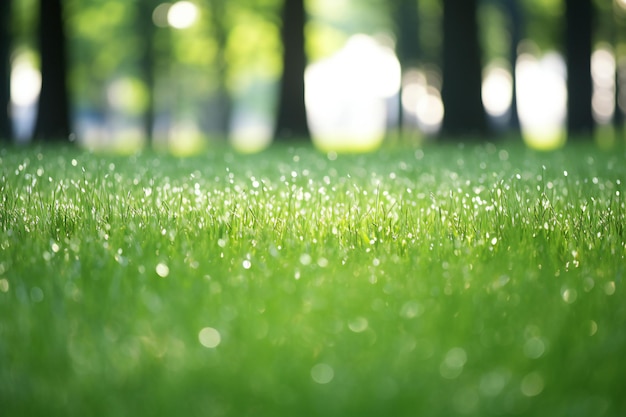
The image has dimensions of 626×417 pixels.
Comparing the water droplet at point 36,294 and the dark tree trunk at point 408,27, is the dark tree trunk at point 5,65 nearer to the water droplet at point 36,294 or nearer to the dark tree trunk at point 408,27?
the dark tree trunk at point 408,27

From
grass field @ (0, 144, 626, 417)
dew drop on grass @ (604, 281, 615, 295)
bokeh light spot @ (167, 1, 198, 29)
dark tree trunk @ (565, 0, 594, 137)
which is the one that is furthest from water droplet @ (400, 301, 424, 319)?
bokeh light spot @ (167, 1, 198, 29)

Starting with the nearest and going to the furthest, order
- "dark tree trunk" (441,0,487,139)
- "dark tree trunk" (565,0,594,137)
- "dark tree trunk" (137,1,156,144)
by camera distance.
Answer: "dark tree trunk" (441,0,487,139) → "dark tree trunk" (565,0,594,137) → "dark tree trunk" (137,1,156,144)

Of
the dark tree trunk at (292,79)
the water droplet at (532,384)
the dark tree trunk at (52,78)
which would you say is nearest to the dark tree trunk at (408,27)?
the dark tree trunk at (292,79)

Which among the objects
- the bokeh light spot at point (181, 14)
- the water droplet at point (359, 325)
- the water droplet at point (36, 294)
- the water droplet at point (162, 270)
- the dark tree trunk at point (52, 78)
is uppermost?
the bokeh light spot at point (181, 14)

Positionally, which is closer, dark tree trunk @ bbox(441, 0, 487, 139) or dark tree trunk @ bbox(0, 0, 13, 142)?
dark tree trunk @ bbox(441, 0, 487, 139)

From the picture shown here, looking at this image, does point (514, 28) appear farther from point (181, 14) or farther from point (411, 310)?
point (411, 310)

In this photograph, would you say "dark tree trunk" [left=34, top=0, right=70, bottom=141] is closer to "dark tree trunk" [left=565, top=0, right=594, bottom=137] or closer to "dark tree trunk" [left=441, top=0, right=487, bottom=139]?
"dark tree trunk" [left=441, top=0, right=487, bottom=139]

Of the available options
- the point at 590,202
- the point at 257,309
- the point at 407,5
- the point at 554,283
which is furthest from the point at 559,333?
the point at 407,5
